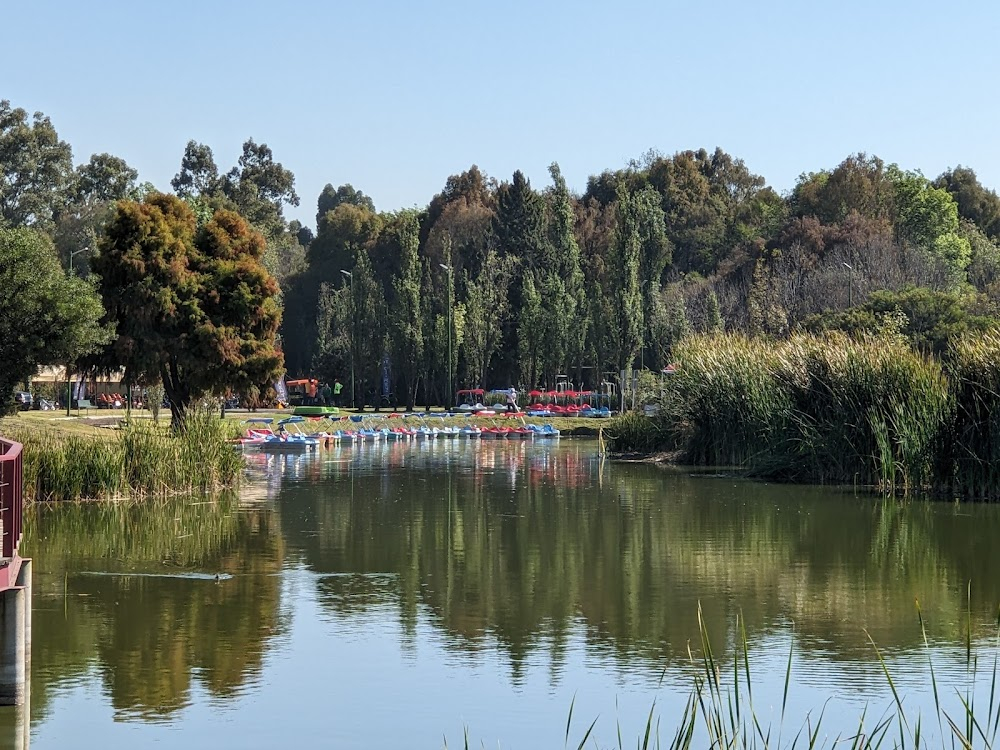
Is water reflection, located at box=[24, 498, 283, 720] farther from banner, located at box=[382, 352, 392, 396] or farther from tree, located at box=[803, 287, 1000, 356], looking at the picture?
banner, located at box=[382, 352, 392, 396]

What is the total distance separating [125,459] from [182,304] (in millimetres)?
10296

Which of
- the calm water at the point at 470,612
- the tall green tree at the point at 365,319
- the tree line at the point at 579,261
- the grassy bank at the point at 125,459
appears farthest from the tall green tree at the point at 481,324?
the calm water at the point at 470,612

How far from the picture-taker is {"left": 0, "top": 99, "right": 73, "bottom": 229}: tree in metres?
107

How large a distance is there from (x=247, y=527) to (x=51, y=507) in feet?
12.5

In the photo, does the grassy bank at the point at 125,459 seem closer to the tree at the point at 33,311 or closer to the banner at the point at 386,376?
the tree at the point at 33,311

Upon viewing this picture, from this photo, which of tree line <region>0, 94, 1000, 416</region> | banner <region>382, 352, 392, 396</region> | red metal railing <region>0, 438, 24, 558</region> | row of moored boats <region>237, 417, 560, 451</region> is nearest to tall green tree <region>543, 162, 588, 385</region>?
tree line <region>0, 94, 1000, 416</region>

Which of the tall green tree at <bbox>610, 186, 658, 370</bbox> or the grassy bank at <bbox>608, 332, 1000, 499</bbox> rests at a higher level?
the tall green tree at <bbox>610, 186, 658, 370</bbox>

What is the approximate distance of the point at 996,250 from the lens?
9438 centimetres

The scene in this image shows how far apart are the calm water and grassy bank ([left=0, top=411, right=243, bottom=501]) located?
2.58ft

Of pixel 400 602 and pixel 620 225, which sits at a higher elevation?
pixel 620 225

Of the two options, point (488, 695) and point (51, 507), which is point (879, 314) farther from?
point (488, 695)

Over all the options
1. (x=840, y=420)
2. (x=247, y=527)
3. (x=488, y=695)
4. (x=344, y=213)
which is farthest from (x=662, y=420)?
(x=344, y=213)

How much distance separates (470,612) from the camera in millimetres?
18031

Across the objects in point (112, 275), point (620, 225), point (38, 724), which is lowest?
point (38, 724)
